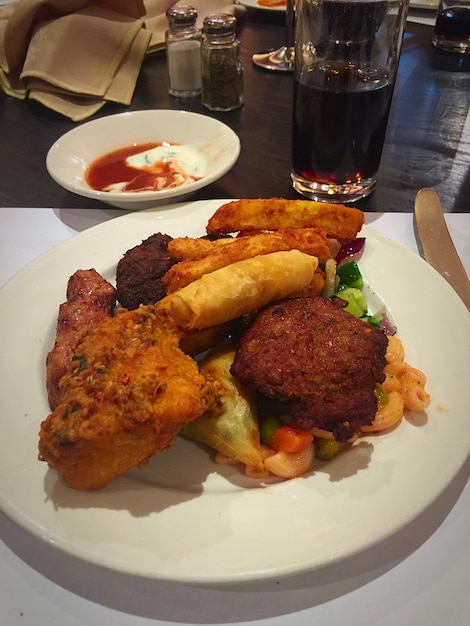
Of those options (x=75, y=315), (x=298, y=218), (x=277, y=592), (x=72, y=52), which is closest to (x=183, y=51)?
(x=72, y=52)

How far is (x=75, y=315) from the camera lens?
1647 mm

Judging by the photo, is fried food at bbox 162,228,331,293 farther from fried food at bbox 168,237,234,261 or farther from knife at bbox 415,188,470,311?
knife at bbox 415,188,470,311

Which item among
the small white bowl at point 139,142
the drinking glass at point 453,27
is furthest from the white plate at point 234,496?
the drinking glass at point 453,27

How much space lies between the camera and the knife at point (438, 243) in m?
1.88

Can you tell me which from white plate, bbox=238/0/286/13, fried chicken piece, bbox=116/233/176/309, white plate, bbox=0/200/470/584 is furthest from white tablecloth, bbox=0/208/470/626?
white plate, bbox=238/0/286/13

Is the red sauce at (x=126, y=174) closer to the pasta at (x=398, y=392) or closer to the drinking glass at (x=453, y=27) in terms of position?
the pasta at (x=398, y=392)

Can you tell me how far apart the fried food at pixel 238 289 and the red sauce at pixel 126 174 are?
109cm

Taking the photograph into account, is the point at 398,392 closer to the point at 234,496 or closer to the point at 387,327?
the point at 387,327

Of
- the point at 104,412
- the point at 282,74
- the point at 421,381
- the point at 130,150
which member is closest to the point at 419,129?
the point at 282,74

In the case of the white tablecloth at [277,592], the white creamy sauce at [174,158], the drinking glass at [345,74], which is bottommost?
the white tablecloth at [277,592]

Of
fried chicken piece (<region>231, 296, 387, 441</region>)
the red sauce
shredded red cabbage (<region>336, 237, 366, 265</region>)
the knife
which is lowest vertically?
the red sauce

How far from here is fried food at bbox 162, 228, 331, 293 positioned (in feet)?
5.27

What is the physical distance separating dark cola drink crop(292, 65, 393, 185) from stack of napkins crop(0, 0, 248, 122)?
68.8 inches

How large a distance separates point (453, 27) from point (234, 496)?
4.21 metres
